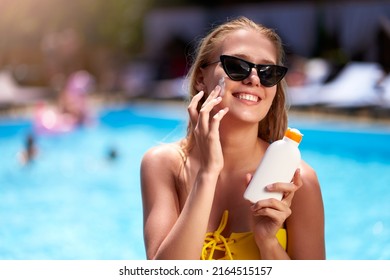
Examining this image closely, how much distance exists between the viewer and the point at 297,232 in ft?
5.81

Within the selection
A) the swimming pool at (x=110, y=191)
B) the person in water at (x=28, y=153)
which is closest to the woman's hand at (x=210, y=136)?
the swimming pool at (x=110, y=191)

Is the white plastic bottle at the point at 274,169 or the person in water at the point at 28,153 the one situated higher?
the person in water at the point at 28,153

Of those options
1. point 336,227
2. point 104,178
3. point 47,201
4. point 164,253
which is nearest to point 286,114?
point 164,253

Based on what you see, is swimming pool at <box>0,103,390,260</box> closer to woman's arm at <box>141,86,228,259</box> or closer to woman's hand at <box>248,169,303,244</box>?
woman's arm at <box>141,86,228,259</box>

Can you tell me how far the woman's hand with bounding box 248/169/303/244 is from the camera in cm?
155

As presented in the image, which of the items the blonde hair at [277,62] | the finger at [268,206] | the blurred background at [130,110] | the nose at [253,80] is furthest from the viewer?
the blurred background at [130,110]

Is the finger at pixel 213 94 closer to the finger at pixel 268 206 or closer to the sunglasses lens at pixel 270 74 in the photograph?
the sunglasses lens at pixel 270 74

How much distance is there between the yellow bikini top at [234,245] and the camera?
69.5 inches

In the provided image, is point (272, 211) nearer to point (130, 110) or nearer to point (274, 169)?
point (274, 169)

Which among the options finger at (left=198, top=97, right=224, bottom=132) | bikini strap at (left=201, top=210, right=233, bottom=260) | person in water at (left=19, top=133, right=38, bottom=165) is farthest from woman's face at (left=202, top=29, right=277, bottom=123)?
person in water at (left=19, top=133, right=38, bottom=165)

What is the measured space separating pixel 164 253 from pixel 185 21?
15.3 m

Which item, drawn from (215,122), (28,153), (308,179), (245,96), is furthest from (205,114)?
(28,153)

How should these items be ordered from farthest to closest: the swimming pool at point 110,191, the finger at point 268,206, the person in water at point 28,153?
the person in water at point 28,153
the swimming pool at point 110,191
the finger at point 268,206

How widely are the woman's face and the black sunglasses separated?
1cm
